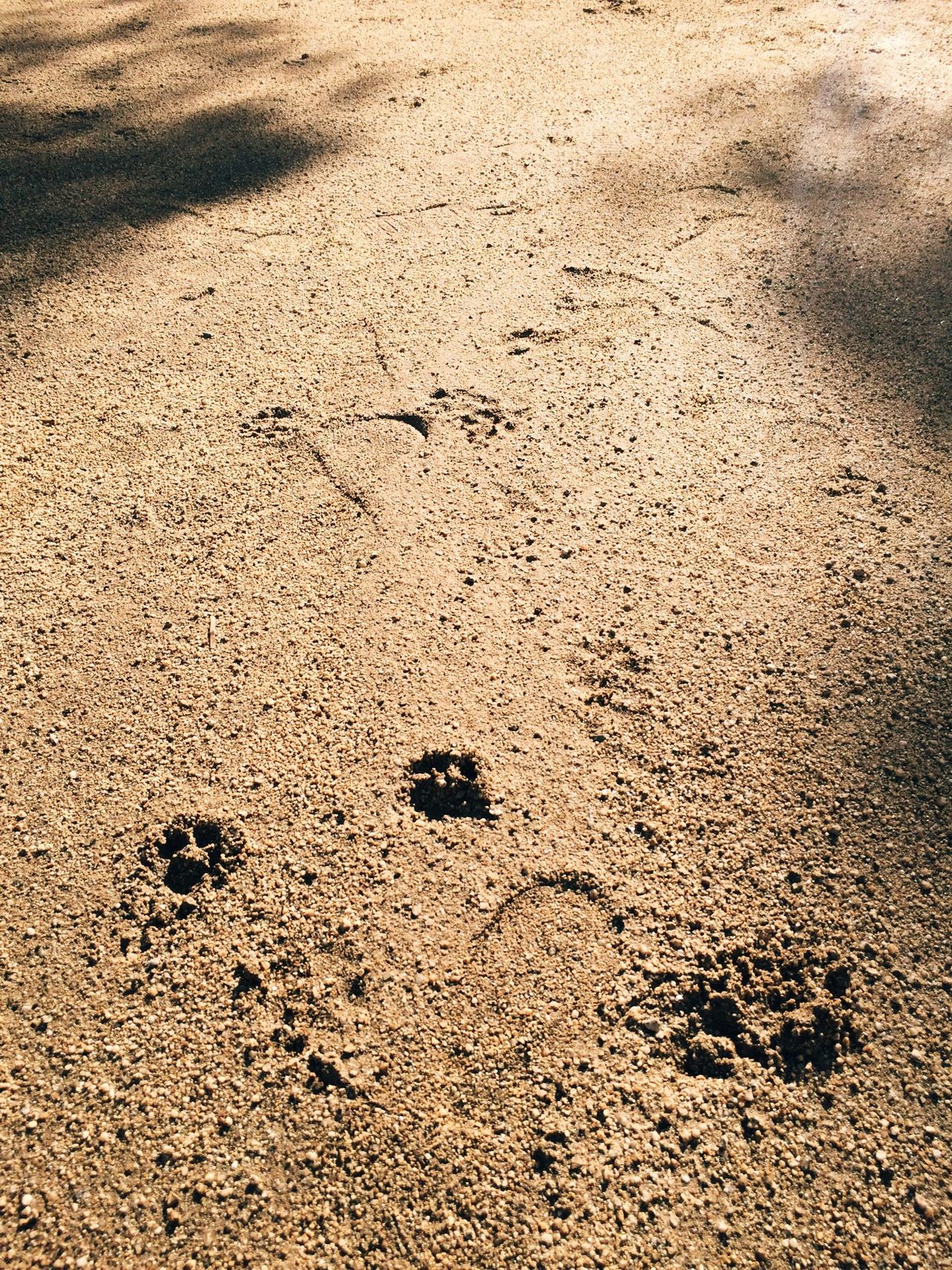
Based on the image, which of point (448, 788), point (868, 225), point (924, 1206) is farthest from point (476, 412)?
point (924, 1206)

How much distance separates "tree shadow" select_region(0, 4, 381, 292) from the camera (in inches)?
96.1

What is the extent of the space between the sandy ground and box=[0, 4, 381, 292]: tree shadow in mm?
34

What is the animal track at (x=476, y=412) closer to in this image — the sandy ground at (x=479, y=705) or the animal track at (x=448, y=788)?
the sandy ground at (x=479, y=705)

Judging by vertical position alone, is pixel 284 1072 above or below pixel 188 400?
below

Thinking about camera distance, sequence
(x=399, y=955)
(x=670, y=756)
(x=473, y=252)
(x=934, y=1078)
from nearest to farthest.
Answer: (x=934, y=1078) < (x=399, y=955) < (x=670, y=756) < (x=473, y=252)

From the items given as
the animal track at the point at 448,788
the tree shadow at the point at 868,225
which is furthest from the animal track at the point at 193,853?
the tree shadow at the point at 868,225

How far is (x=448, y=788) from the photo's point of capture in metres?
1.31

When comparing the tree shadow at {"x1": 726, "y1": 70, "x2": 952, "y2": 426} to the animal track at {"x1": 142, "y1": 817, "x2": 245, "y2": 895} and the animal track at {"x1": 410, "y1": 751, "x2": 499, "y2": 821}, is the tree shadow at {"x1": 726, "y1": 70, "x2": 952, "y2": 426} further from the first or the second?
the animal track at {"x1": 142, "y1": 817, "x2": 245, "y2": 895}

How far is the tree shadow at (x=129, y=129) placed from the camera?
244 centimetres

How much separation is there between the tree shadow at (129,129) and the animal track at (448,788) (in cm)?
177

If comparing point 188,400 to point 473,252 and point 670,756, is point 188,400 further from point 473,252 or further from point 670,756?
point 670,756

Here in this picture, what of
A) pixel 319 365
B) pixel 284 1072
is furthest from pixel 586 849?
pixel 319 365

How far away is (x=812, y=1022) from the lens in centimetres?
108

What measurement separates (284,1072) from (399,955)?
0.63 feet
